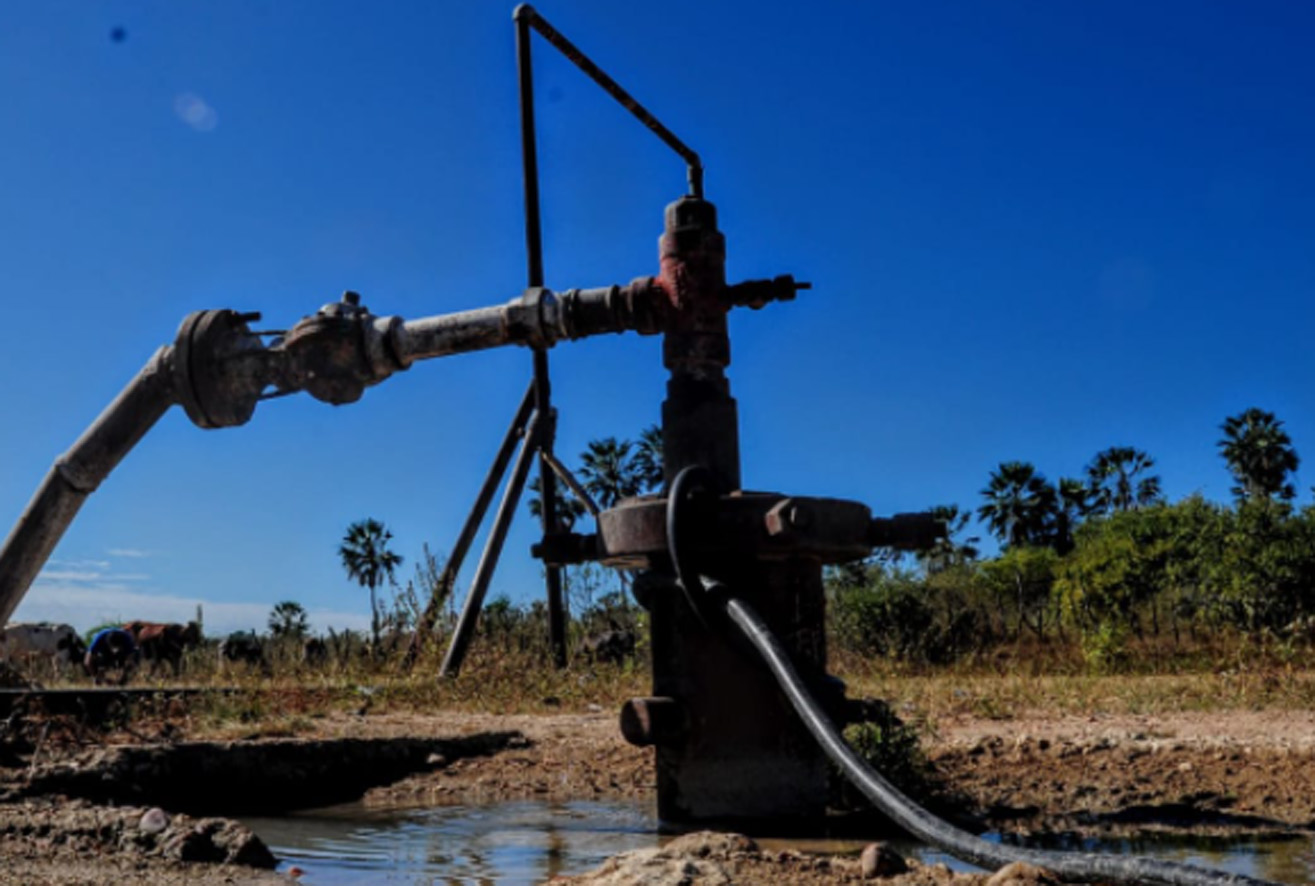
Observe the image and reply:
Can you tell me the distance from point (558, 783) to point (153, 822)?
8.27ft

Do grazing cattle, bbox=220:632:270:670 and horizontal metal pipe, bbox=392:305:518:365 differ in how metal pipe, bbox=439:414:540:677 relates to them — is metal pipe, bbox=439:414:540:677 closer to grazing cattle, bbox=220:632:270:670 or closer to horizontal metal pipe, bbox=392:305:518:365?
horizontal metal pipe, bbox=392:305:518:365

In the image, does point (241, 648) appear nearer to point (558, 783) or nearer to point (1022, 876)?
point (558, 783)

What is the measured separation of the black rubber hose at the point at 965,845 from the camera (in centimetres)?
201

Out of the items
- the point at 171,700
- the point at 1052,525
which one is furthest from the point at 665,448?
the point at 1052,525

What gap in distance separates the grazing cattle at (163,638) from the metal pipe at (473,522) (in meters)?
11.0

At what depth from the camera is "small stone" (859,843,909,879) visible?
2.46 metres

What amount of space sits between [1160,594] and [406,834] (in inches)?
749

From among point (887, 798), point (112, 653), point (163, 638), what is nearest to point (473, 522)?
point (887, 798)

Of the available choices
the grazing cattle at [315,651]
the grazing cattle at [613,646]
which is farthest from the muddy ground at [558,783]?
the grazing cattle at [613,646]

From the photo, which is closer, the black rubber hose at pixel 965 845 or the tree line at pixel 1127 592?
the black rubber hose at pixel 965 845

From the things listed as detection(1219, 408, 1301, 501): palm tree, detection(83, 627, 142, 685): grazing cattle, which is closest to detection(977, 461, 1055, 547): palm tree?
detection(1219, 408, 1301, 501): palm tree

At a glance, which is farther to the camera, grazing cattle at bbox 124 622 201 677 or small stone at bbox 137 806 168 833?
grazing cattle at bbox 124 622 201 677

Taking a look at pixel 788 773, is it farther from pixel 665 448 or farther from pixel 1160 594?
pixel 1160 594

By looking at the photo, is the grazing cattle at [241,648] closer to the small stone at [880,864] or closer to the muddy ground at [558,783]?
the muddy ground at [558,783]
